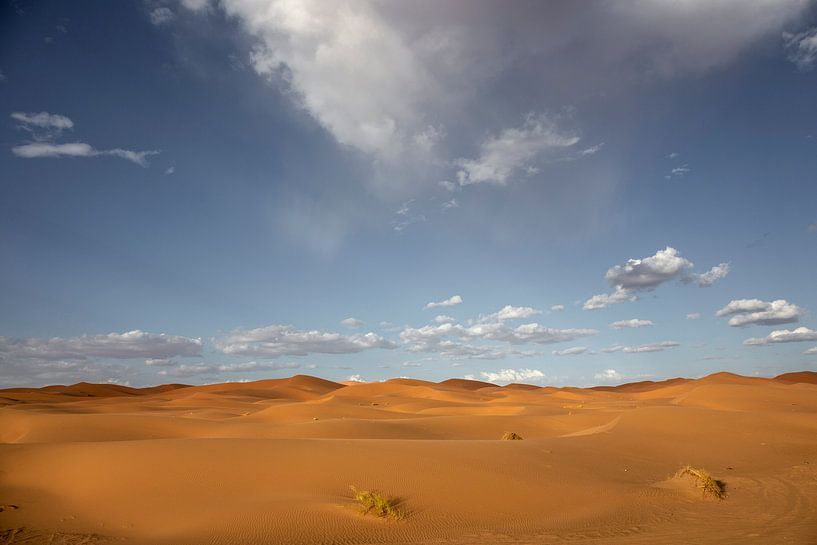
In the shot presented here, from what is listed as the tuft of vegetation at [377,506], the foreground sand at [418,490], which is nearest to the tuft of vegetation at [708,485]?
the foreground sand at [418,490]

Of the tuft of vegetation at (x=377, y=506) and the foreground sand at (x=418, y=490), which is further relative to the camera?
the tuft of vegetation at (x=377, y=506)

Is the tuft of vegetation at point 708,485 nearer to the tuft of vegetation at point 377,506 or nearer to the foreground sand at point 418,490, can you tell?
the foreground sand at point 418,490

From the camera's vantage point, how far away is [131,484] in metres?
9.62

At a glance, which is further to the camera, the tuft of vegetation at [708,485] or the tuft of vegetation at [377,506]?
the tuft of vegetation at [708,485]

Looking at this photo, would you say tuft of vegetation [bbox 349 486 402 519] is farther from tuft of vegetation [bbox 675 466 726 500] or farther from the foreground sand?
tuft of vegetation [bbox 675 466 726 500]

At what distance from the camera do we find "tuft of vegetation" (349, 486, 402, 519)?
8344 mm

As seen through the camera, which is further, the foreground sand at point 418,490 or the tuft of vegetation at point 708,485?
the tuft of vegetation at point 708,485

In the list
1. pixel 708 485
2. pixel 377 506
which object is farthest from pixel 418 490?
pixel 708 485

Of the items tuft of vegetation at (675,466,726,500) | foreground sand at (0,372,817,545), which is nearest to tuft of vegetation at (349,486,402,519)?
foreground sand at (0,372,817,545)

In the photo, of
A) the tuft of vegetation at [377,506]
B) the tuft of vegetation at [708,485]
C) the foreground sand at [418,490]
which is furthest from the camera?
the tuft of vegetation at [708,485]

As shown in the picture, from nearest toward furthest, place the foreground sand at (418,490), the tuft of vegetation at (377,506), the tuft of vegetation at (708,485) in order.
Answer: the foreground sand at (418,490) → the tuft of vegetation at (377,506) → the tuft of vegetation at (708,485)

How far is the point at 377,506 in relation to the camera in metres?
8.38

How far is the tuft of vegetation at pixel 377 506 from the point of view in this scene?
8344 mm

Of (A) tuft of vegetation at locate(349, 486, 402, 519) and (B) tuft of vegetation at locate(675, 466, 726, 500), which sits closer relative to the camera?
(A) tuft of vegetation at locate(349, 486, 402, 519)
